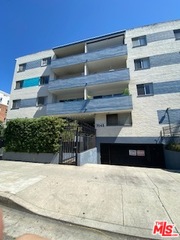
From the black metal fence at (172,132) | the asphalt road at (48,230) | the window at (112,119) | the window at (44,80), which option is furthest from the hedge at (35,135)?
the black metal fence at (172,132)

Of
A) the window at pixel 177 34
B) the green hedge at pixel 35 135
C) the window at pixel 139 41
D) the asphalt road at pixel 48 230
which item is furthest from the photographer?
the window at pixel 139 41

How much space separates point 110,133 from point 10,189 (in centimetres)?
1109

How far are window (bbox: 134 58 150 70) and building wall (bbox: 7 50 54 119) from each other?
11235mm

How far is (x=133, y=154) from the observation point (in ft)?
45.6

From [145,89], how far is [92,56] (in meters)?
7.50

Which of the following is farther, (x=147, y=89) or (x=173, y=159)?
(x=147, y=89)

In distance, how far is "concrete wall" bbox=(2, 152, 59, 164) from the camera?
8.99m

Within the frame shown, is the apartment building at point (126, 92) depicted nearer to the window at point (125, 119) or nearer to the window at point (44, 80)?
the window at point (125, 119)

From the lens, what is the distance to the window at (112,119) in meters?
14.5

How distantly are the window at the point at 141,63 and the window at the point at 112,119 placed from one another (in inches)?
254

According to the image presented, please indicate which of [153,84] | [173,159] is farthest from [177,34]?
[173,159]

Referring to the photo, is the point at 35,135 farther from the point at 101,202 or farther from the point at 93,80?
the point at 93,80

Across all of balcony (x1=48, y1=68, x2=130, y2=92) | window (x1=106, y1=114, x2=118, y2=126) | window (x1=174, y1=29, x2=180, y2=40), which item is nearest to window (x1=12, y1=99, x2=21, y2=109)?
balcony (x1=48, y1=68, x2=130, y2=92)

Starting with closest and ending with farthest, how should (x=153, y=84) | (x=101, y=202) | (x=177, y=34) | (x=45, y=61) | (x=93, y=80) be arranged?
(x=101, y=202) < (x=153, y=84) < (x=177, y=34) < (x=93, y=80) < (x=45, y=61)
